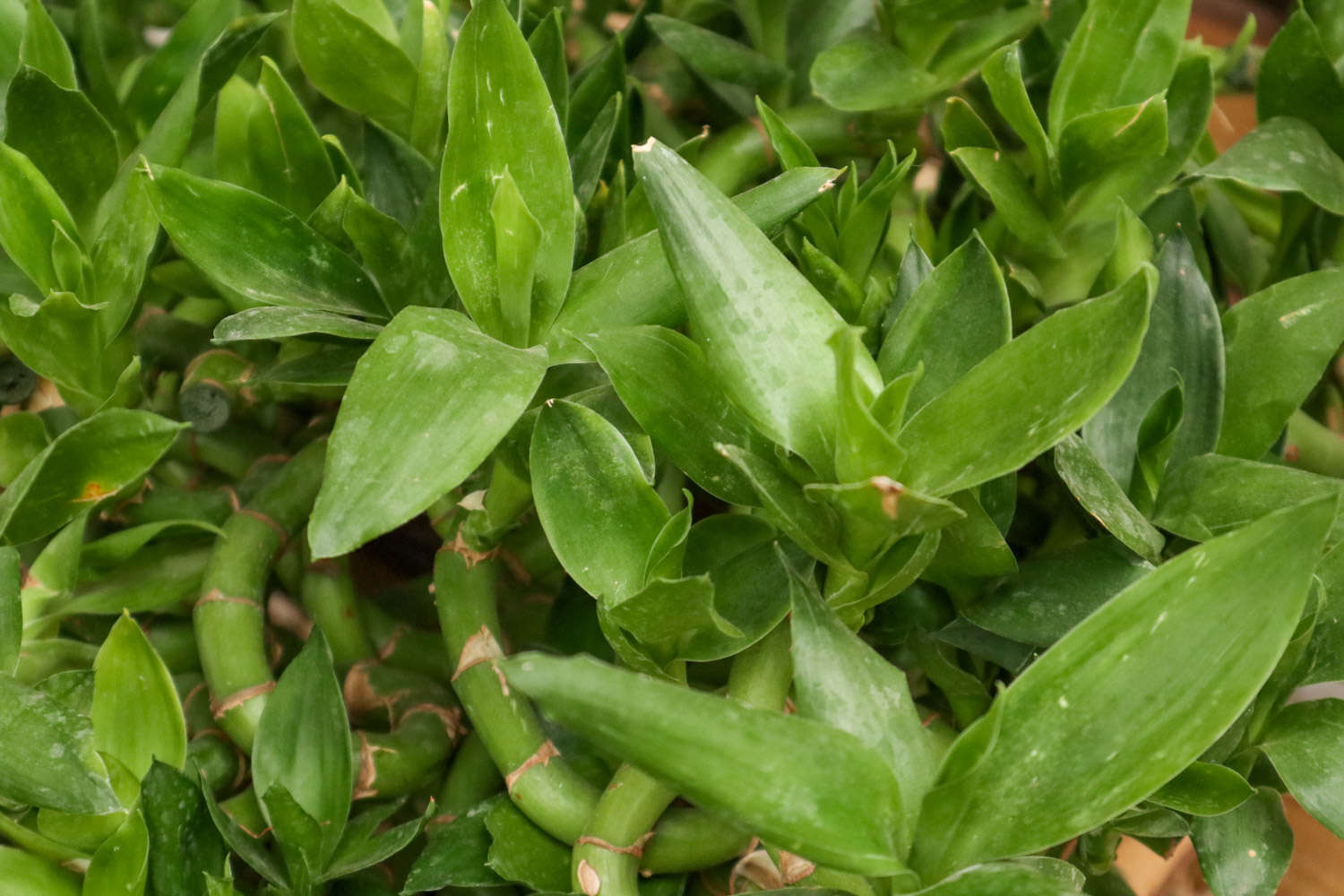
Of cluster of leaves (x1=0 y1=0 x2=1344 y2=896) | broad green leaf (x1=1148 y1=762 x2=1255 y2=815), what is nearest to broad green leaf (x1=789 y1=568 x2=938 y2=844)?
cluster of leaves (x1=0 y1=0 x2=1344 y2=896)

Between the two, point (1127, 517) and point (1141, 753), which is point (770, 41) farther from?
point (1141, 753)

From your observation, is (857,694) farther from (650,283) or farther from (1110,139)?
(1110,139)

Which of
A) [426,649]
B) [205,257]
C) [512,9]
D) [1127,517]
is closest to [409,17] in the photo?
[512,9]

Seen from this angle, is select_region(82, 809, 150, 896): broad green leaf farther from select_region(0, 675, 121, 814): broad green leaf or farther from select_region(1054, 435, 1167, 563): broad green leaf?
select_region(1054, 435, 1167, 563): broad green leaf

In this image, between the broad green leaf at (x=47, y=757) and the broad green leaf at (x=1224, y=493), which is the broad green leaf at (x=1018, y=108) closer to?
the broad green leaf at (x=1224, y=493)

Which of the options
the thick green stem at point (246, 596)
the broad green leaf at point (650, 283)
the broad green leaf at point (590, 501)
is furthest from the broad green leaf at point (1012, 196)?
the thick green stem at point (246, 596)

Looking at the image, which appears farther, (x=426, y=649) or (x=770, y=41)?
(x=770, y=41)

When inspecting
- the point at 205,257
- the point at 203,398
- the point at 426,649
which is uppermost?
the point at 205,257

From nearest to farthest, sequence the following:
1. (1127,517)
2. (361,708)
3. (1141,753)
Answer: (1141,753)
(1127,517)
(361,708)
